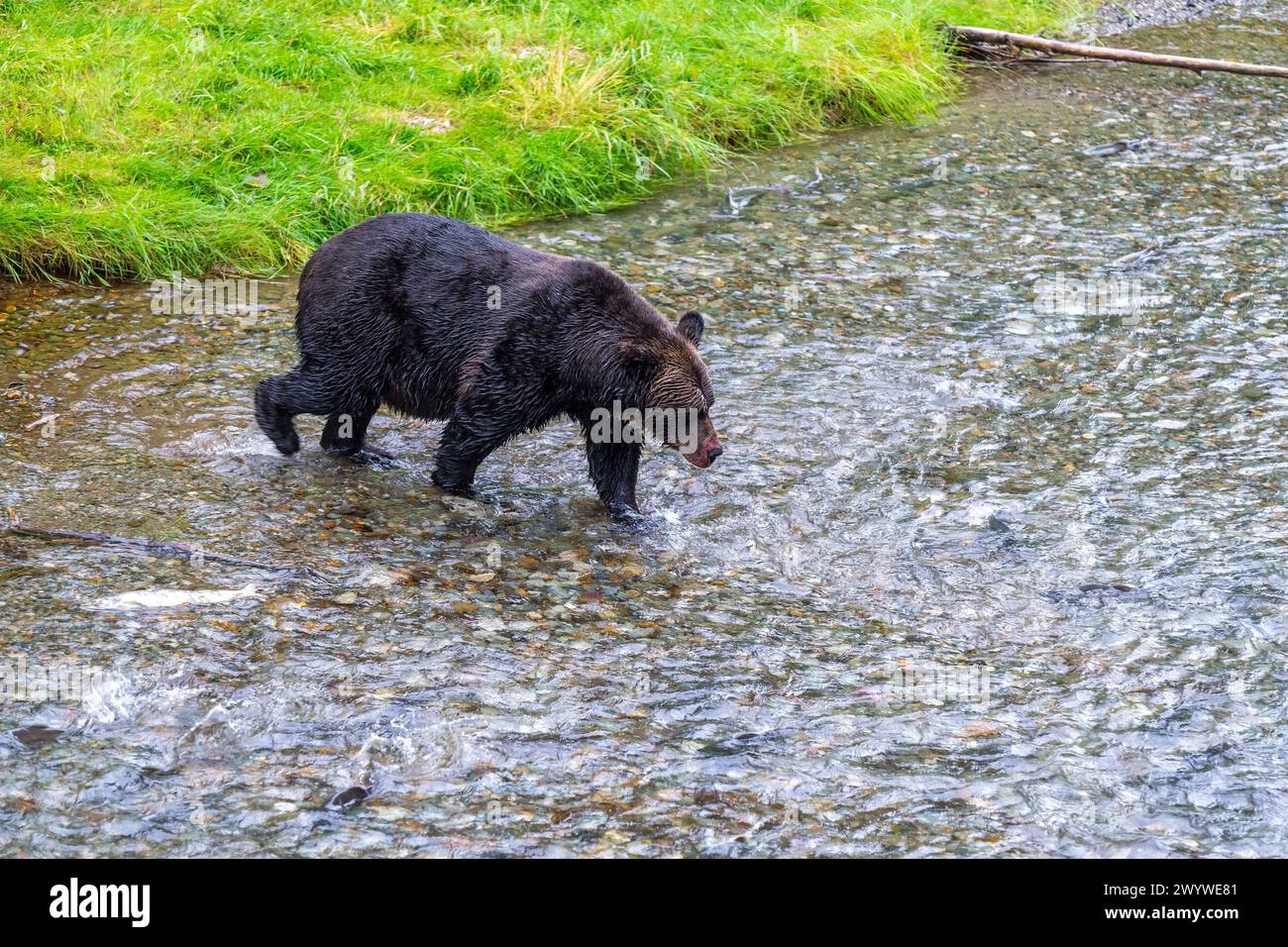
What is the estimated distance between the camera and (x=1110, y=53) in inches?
538

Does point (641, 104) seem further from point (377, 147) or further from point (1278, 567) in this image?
point (1278, 567)

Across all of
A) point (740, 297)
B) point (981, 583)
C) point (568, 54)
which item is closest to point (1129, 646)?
point (981, 583)

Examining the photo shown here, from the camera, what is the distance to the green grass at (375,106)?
1016cm

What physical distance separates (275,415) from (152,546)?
4.10 feet

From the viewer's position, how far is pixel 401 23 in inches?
519

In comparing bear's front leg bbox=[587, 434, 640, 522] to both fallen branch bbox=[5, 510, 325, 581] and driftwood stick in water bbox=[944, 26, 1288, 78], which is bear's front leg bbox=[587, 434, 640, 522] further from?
driftwood stick in water bbox=[944, 26, 1288, 78]

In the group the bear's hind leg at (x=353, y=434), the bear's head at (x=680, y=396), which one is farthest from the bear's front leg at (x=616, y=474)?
the bear's hind leg at (x=353, y=434)

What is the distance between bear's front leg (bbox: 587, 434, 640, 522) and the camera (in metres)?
7.18

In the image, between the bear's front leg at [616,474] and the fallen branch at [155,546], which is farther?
the bear's front leg at [616,474]

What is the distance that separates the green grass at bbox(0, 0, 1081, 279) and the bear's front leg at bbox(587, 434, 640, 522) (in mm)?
3995

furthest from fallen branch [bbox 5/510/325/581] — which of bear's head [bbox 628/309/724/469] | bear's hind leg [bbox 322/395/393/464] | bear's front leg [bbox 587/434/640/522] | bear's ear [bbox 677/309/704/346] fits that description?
bear's ear [bbox 677/309/704/346]

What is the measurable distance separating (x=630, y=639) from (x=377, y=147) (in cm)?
636

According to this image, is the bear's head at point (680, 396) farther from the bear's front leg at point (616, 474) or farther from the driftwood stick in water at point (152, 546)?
the driftwood stick in water at point (152, 546)

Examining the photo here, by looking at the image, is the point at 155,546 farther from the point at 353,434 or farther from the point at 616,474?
the point at 616,474
